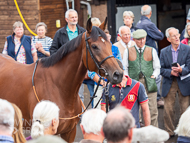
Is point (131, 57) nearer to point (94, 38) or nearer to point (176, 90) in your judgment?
point (176, 90)

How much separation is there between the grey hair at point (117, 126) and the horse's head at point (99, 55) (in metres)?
1.87

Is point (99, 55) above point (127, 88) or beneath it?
above

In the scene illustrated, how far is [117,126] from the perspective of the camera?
2.14 metres

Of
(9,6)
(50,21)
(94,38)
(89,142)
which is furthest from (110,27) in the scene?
(89,142)

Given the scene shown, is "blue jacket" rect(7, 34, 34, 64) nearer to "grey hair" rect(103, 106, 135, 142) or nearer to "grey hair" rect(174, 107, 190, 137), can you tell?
"grey hair" rect(174, 107, 190, 137)

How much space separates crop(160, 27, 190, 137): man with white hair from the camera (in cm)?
639

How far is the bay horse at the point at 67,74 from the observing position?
428 cm

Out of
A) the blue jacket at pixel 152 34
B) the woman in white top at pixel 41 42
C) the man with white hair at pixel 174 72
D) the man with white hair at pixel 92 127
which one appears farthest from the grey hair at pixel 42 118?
the blue jacket at pixel 152 34

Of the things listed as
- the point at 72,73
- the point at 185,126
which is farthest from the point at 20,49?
the point at 185,126

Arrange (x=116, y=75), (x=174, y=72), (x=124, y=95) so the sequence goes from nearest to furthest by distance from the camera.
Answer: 1. (x=116, y=75)
2. (x=124, y=95)
3. (x=174, y=72)

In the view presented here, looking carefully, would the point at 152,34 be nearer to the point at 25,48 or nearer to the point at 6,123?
the point at 25,48

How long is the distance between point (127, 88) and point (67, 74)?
831mm

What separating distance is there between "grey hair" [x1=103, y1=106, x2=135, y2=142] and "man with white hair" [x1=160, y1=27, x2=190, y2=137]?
4341 mm

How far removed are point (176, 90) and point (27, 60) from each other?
10.4 feet
